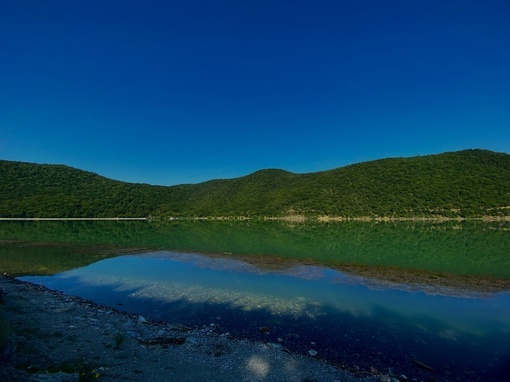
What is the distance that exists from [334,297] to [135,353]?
41.0ft

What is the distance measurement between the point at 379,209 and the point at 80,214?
135541 millimetres

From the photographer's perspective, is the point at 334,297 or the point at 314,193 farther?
the point at 314,193

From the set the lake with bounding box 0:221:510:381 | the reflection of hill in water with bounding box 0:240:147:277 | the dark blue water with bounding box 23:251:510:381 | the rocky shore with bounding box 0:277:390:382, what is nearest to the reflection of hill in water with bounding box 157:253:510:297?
the lake with bounding box 0:221:510:381

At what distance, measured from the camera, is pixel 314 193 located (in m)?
135

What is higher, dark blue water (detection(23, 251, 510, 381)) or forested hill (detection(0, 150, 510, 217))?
forested hill (detection(0, 150, 510, 217))

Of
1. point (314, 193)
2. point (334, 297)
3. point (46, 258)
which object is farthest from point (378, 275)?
point (314, 193)

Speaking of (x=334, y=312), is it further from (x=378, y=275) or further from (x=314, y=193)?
(x=314, y=193)

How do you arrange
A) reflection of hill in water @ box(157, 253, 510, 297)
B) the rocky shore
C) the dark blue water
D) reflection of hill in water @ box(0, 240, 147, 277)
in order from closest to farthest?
the rocky shore, the dark blue water, reflection of hill in water @ box(157, 253, 510, 297), reflection of hill in water @ box(0, 240, 147, 277)

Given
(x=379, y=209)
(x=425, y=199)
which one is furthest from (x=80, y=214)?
(x=425, y=199)

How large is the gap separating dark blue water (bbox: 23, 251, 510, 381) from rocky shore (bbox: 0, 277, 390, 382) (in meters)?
1.23

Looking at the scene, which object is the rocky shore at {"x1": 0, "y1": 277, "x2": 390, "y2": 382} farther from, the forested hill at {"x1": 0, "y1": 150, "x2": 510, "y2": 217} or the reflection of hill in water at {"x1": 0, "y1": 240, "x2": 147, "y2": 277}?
the forested hill at {"x1": 0, "y1": 150, "x2": 510, "y2": 217}

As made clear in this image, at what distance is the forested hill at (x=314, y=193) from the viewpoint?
11381 cm

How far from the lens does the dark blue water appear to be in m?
10.8

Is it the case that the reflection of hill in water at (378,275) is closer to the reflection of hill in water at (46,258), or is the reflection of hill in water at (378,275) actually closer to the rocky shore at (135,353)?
the reflection of hill in water at (46,258)
